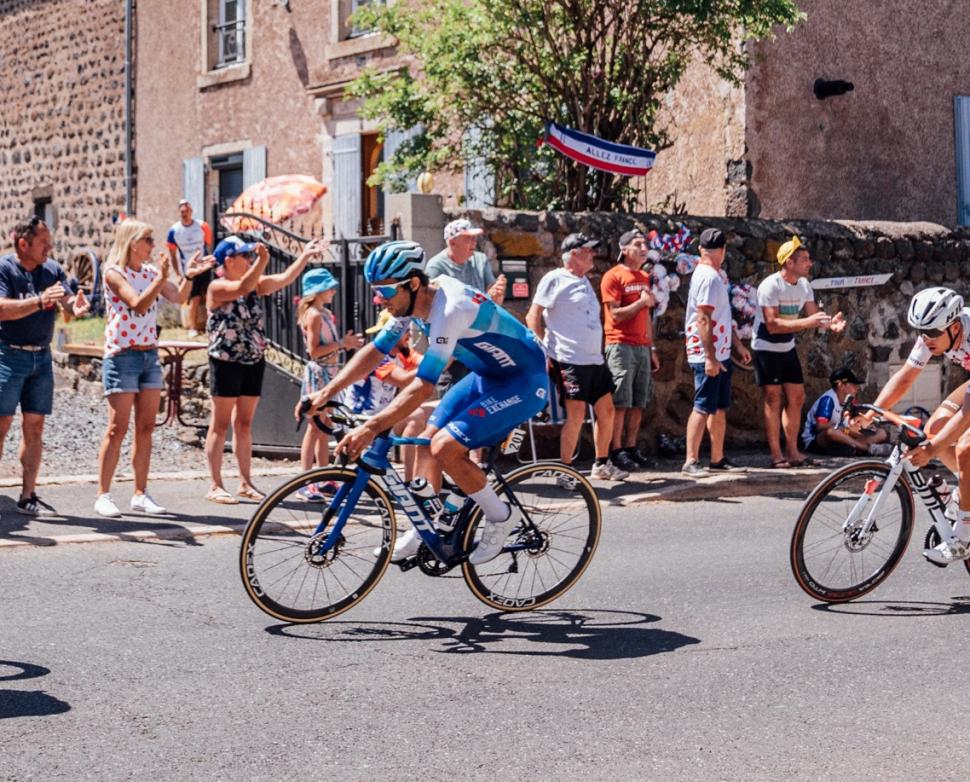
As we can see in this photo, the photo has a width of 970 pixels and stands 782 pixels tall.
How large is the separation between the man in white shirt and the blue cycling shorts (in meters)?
10.5

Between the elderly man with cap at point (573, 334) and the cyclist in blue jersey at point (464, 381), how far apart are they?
4.23 m

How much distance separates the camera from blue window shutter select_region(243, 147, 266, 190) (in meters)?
21.8

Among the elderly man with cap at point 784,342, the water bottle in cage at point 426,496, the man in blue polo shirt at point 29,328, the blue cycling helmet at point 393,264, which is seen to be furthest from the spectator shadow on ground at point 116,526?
the elderly man with cap at point 784,342

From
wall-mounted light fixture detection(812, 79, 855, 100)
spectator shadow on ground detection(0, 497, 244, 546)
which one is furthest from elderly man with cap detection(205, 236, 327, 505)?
wall-mounted light fixture detection(812, 79, 855, 100)

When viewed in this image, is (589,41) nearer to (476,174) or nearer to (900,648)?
(476,174)

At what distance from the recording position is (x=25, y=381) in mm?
9500

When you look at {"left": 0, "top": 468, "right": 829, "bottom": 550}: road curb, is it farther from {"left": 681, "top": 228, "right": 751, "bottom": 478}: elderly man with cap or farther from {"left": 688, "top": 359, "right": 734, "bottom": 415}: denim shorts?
{"left": 688, "top": 359, "right": 734, "bottom": 415}: denim shorts

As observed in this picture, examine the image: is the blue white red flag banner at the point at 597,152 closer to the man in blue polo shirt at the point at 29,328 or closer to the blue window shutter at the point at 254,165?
the man in blue polo shirt at the point at 29,328

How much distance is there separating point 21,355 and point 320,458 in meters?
2.34

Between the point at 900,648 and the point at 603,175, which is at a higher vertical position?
the point at 603,175

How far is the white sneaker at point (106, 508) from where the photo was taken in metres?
9.66

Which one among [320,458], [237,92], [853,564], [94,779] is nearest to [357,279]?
[320,458]

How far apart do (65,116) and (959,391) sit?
20.7 metres

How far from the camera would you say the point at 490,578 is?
23.3ft
